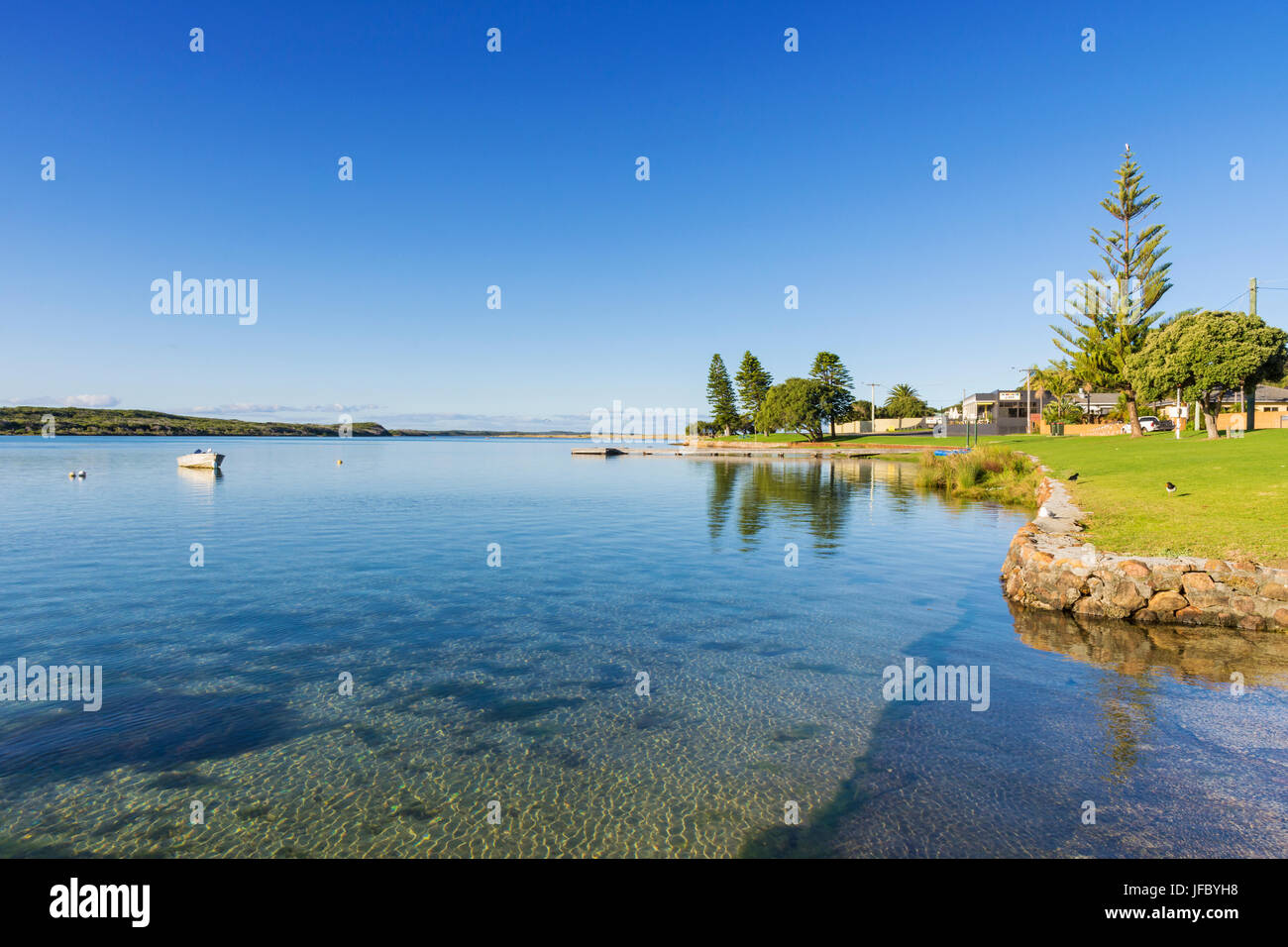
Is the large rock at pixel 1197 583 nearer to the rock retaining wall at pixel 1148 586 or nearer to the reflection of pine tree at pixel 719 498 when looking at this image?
the rock retaining wall at pixel 1148 586

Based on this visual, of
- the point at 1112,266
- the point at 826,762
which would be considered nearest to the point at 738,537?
the point at 826,762

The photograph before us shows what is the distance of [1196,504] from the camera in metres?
16.8

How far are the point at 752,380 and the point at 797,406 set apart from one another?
34.1m

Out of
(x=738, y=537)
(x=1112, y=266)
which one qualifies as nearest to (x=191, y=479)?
(x=738, y=537)

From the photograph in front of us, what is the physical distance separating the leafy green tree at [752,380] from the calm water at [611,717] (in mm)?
127844

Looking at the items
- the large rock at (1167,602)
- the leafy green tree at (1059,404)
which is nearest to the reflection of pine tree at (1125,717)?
the large rock at (1167,602)

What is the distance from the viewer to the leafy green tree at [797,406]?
111250mm

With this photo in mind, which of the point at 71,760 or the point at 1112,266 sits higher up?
the point at 1112,266
